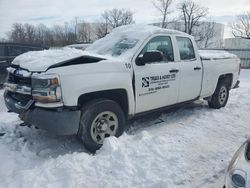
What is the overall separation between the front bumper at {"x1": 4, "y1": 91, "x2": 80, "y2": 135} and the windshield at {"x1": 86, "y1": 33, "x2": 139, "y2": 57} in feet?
5.02

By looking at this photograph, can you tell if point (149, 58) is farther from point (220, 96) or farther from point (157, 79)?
point (220, 96)

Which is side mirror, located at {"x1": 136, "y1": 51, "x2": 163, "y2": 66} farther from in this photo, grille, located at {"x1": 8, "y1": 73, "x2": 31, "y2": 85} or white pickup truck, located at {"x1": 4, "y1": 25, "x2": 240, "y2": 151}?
grille, located at {"x1": 8, "y1": 73, "x2": 31, "y2": 85}

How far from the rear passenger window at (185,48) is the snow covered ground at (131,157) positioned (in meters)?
1.40

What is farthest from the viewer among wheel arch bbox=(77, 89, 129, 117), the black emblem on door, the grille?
the black emblem on door

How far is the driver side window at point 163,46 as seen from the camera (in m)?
4.86

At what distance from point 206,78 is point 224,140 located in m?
1.77

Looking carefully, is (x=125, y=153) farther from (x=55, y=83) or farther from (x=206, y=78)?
(x=206, y=78)

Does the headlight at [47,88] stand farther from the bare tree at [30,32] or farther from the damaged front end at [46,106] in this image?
the bare tree at [30,32]

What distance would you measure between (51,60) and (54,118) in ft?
2.67

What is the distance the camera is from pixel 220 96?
675 cm

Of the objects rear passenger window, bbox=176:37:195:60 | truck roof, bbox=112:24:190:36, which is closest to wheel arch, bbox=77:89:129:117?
truck roof, bbox=112:24:190:36

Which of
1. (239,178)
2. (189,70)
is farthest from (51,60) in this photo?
(189,70)

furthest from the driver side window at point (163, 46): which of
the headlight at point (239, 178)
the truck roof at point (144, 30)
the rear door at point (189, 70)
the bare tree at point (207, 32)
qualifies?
the bare tree at point (207, 32)

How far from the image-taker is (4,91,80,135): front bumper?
3543mm
